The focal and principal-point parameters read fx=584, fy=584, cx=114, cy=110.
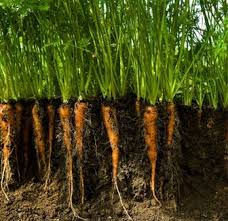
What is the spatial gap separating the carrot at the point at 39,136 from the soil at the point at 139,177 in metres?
0.06

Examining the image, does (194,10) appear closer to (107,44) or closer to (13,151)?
(107,44)

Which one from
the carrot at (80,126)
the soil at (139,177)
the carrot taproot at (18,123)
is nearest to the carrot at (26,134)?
the carrot taproot at (18,123)

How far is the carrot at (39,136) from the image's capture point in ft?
12.0

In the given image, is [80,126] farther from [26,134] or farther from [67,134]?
[26,134]

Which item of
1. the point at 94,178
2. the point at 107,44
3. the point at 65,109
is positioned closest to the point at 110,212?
the point at 94,178

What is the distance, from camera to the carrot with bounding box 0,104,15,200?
145 inches

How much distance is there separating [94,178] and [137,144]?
33 centimetres

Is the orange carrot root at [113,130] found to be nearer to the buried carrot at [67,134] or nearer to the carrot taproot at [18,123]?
the buried carrot at [67,134]

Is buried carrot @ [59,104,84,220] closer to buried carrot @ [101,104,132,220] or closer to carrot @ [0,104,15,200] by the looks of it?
buried carrot @ [101,104,132,220]

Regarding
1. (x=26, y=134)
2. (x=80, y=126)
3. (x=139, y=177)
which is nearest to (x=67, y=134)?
(x=80, y=126)

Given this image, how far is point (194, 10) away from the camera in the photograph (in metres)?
3.44

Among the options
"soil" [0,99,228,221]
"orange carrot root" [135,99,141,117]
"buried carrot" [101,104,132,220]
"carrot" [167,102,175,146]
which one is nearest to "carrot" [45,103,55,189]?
"soil" [0,99,228,221]

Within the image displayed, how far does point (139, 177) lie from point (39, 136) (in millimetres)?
702

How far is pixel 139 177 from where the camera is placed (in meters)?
3.42
